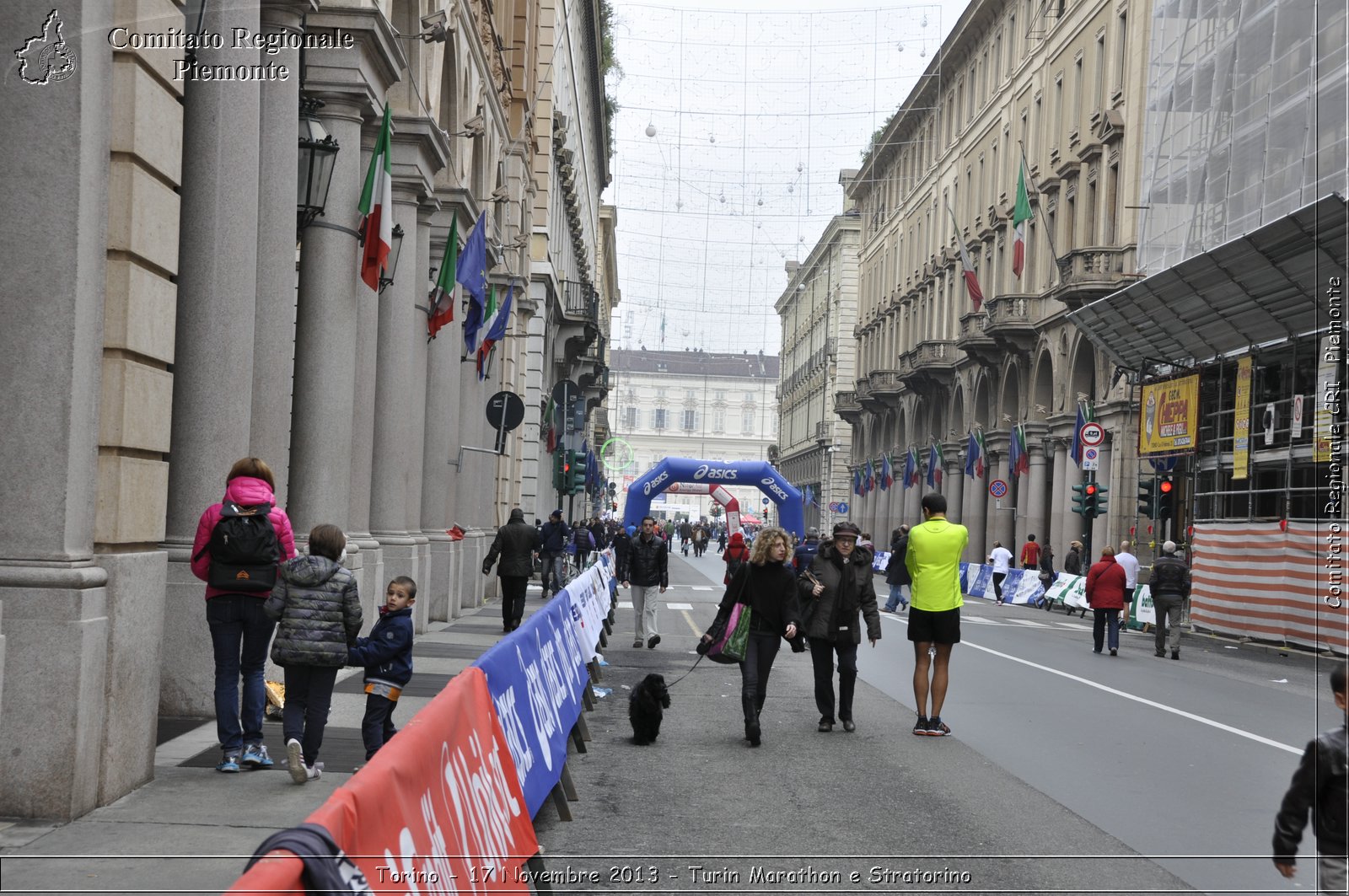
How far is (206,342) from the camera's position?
35.5 feet

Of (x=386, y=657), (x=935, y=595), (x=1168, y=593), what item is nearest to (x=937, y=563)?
(x=935, y=595)

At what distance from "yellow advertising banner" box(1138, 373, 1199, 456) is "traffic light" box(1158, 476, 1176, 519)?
0.77 meters

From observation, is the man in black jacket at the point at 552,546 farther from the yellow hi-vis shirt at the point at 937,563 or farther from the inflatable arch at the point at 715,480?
the yellow hi-vis shirt at the point at 937,563

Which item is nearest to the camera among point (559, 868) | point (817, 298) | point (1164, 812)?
point (559, 868)

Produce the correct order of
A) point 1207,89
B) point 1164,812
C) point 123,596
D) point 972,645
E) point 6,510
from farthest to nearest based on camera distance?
1. point 1207,89
2. point 972,645
3. point 1164,812
4. point 123,596
5. point 6,510

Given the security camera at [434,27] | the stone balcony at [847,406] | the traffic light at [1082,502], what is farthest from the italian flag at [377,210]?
the stone balcony at [847,406]

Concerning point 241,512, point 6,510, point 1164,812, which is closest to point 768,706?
point 1164,812

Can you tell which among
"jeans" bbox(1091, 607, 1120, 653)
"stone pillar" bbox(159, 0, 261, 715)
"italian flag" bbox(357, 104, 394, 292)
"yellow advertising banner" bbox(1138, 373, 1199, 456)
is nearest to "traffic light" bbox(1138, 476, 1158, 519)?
"yellow advertising banner" bbox(1138, 373, 1199, 456)

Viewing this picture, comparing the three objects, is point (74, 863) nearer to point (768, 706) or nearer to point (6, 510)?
point (6, 510)

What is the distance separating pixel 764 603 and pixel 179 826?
5.46m

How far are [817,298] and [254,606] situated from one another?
98068 millimetres

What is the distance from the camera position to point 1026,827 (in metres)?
8.50

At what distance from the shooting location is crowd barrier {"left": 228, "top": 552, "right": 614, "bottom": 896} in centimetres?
356

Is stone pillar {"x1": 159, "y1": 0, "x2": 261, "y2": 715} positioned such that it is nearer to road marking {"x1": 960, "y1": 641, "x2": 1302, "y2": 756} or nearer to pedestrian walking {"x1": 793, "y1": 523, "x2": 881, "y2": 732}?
pedestrian walking {"x1": 793, "y1": 523, "x2": 881, "y2": 732}
